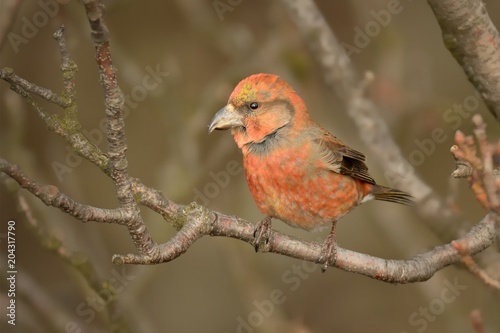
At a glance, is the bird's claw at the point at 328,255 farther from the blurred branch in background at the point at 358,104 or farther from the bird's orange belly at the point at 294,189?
the blurred branch in background at the point at 358,104

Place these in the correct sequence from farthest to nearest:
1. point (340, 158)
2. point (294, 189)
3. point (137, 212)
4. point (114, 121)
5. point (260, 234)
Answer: point (340, 158) < point (294, 189) < point (260, 234) < point (137, 212) < point (114, 121)

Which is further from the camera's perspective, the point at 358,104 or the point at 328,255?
the point at 358,104

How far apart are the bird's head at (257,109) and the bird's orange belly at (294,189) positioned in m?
0.21

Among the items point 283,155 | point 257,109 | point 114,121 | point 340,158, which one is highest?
point 114,121

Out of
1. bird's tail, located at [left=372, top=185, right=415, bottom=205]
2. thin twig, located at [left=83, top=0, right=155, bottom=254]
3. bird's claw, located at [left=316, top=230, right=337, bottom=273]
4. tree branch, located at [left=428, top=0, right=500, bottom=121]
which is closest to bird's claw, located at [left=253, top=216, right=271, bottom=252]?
bird's claw, located at [left=316, top=230, right=337, bottom=273]

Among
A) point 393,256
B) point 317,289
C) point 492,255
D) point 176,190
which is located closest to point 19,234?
point 176,190

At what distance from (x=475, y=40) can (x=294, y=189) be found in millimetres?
1574

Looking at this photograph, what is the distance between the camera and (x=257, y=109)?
199 inches

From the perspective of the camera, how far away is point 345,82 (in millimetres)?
5840

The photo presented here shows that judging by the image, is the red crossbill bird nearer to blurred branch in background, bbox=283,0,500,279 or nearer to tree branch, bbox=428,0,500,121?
blurred branch in background, bbox=283,0,500,279

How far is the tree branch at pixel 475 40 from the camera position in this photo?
3941 mm

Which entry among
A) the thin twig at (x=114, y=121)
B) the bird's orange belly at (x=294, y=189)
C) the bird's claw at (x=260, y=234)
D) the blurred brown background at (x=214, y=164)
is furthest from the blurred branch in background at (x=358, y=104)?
the thin twig at (x=114, y=121)

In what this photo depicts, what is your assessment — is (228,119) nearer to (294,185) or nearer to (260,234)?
(294,185)

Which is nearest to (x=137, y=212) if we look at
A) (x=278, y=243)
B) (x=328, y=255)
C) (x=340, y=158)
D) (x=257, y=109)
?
(x=278, y=243)
